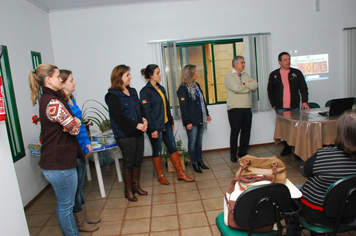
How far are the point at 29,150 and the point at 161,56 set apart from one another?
2412mm

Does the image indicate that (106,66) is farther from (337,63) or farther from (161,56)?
(337,63)

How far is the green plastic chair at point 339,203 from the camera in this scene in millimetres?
1438

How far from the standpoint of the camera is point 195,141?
11.7 feet

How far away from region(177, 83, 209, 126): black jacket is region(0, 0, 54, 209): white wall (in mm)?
1983

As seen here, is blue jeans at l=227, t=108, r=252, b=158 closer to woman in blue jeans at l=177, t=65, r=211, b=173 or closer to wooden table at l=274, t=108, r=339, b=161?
woman in blue jeans at l=177, t=65, r=211, b=173

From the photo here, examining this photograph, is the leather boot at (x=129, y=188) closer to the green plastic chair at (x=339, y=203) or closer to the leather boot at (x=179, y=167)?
the leather boot at (x=179, y=167)

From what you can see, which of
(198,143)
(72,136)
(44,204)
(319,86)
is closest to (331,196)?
(72,136)

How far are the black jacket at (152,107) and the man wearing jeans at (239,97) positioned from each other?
1197 millimetres

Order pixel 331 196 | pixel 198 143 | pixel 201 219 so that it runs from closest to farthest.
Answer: pixel 331 196
pixel 201 219
pixel 198 143

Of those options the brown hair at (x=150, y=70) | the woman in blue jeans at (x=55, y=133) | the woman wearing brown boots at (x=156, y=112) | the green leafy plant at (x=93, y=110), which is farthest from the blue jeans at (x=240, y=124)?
the woman in blue jeans at (x=55, y=133)

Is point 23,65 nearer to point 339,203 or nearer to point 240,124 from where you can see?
point 240,124

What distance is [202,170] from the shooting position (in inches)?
147

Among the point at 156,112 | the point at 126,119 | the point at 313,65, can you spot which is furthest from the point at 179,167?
the point at 313,65

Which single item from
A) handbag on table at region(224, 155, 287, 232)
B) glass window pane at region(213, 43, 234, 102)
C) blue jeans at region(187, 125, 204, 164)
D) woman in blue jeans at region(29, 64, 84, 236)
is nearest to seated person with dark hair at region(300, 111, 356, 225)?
handbag on table at region(224, 155, 287, 232)
